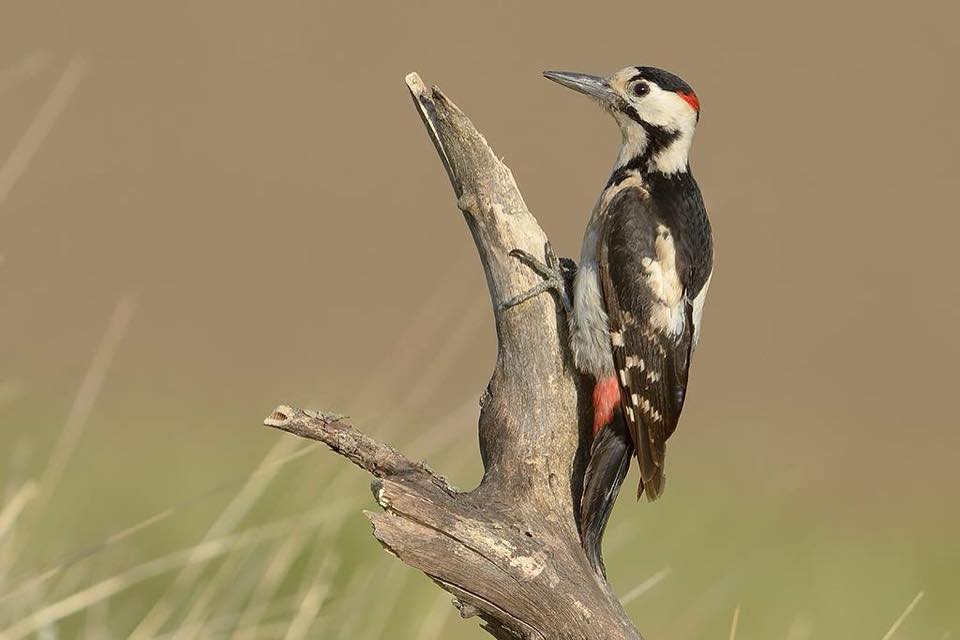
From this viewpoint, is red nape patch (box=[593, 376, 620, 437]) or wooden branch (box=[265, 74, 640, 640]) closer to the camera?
wooden branch (box=[265, 74, 640, 640])

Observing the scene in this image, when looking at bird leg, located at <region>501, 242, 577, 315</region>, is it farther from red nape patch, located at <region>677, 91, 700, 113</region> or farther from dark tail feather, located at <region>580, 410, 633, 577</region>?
red nape patch, located at <region>677, 91, 700, 113</region>

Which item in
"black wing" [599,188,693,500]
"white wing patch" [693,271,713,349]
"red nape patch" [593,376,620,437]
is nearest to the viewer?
"red nape patch" [593,376,620,437]

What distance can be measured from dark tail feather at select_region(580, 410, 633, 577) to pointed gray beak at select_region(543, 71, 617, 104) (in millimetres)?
1121

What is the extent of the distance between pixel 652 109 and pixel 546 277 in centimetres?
85

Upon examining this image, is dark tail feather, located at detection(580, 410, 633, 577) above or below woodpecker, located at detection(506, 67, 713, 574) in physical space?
below

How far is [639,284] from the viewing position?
4480mm

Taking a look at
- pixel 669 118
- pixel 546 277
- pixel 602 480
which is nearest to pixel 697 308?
pixel 669 118

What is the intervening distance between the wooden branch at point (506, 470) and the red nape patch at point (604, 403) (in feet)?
0.10

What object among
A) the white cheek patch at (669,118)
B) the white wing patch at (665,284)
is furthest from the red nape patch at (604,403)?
the white cheek patch at (669,118)

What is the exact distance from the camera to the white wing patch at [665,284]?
178 inches

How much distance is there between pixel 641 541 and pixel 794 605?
805 mm

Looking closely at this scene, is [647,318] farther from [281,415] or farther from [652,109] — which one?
[281,415]

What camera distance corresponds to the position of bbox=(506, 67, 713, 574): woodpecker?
13.8ft

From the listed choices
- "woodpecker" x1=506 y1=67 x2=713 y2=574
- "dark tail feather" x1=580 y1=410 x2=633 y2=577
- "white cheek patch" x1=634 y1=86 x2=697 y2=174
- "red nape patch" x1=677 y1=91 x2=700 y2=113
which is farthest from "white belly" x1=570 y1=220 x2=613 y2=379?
"red nape patch" x1=677 y1=91 x2=700 y2=113
